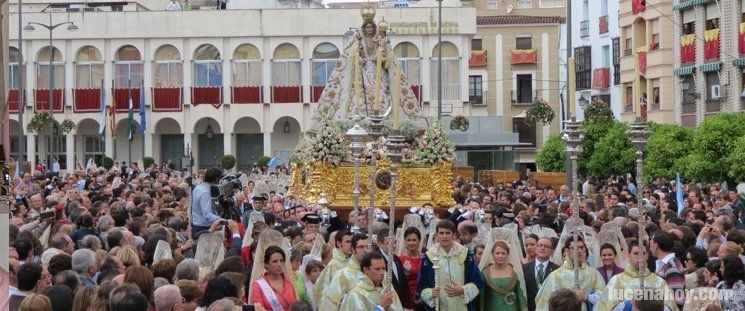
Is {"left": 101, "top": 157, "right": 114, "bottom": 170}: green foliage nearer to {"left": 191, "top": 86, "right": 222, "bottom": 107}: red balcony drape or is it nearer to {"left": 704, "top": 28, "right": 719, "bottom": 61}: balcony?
{"left": 191, "top": 86, "right": 222, "bottom": 107}: red balcony drape

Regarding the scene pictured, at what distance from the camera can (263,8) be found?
65688 mm

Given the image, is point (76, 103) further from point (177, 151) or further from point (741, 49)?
point (741, 49)

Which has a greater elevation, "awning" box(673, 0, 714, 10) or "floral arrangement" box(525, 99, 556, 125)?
"awning" box(673, 0, 714, 10)

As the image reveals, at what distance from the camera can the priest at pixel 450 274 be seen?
505 inches

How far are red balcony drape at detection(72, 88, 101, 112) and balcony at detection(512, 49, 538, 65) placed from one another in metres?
21.9

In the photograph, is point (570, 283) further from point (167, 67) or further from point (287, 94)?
point (167, 67)

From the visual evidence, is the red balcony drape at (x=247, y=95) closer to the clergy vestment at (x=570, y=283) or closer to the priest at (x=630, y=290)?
the clergy vestment at (x=570, y=283)

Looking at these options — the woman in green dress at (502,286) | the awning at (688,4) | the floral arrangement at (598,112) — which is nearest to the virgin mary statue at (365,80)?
the woman in green dress at (502,286)

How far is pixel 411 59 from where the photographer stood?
6400cm

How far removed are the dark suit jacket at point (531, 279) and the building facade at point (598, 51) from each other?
140 feet

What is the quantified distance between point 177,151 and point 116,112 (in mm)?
3620

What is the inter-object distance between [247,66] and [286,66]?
168cm

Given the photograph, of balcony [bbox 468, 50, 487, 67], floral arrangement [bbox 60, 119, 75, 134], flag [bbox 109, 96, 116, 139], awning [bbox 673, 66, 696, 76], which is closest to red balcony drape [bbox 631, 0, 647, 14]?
awning [bbox 673, 66, 696, 76]

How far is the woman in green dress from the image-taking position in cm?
1308
